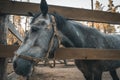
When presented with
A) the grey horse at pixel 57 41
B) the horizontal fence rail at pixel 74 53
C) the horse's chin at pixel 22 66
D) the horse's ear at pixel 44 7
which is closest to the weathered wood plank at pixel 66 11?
the grey horse at pixel 57 41

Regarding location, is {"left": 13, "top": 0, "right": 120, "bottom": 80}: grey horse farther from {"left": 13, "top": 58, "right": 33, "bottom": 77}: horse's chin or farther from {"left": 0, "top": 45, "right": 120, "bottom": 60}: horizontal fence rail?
{"left": 0, "top": 45, "right": 120, "bottom": 60}: horizontal fence rail

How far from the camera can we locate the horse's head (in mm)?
2713

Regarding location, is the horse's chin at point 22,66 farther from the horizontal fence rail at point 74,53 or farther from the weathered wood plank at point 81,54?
the weathered wood plank at point 81,54

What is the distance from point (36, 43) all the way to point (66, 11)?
0.86 m

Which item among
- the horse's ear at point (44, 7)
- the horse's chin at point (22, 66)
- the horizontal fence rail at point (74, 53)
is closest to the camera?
the horse's chin at point (22, 66)

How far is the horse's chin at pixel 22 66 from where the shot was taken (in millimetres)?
2683

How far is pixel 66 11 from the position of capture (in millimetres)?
3402

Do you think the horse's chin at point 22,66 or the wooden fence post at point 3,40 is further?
the wooden fence post at point 3,40

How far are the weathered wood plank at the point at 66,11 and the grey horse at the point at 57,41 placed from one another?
142mm

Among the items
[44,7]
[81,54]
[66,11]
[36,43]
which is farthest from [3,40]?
[81,54]

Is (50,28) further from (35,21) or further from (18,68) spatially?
(18,68)

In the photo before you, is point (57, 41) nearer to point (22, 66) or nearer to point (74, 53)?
point (74, 53)

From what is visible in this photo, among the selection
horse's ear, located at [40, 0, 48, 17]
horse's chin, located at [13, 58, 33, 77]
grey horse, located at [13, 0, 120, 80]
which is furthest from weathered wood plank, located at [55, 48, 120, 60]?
horse's ear, located at [40, 0, 48, 17]

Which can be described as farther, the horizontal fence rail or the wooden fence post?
the wooden fence post
